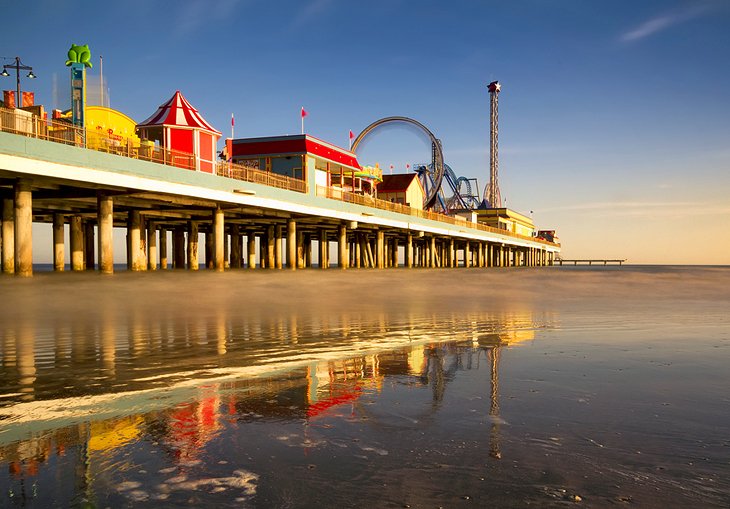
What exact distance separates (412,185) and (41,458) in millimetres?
79441

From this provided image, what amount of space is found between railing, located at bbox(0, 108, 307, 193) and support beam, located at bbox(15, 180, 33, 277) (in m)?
2.15

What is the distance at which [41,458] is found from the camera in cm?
355

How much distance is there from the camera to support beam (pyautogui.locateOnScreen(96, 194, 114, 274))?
2513 centimetres

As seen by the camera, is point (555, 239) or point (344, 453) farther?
point (555, 239)

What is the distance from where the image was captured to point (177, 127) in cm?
3453

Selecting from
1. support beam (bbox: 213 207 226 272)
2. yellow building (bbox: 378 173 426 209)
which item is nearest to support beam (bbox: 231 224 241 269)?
support beam (bbox: 213 207 226 272)

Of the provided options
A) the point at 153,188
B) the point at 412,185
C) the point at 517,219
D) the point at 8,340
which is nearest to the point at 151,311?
the point at 8,340

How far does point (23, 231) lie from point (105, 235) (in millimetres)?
4356

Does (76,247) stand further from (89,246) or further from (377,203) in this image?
(377,203)

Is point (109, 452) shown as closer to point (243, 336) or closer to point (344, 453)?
point (344, 453)

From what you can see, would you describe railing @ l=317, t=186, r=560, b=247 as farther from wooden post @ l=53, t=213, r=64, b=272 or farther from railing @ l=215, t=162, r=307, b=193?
wooden post @ l=53, t=213, r=64, b=272

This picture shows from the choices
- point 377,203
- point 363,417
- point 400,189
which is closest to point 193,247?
point 377,203

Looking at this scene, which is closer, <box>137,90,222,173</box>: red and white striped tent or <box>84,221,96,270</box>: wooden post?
<box>137,90,222,173</box>: red and white striped tent

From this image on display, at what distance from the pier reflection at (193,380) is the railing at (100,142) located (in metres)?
12.5
